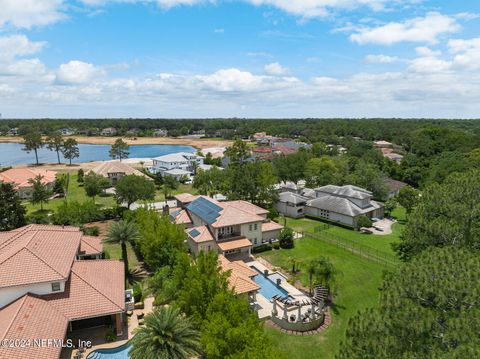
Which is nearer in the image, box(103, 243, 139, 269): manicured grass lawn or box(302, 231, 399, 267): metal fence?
box(103, 243, 139, 269): manicured grass lawn

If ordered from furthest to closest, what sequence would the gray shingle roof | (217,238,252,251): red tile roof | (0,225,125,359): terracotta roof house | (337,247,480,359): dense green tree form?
the gray shingle roof, (217,238,252,251): red tile roof, (0,225,125,359): terracotta roof house, (337,247,480,359): dense green tree

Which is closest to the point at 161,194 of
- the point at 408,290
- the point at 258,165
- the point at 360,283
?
the point at 258,165

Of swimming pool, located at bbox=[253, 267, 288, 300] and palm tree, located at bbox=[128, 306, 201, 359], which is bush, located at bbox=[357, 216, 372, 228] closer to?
swimming pool, located at bbox=[253, 267, 288, 300]

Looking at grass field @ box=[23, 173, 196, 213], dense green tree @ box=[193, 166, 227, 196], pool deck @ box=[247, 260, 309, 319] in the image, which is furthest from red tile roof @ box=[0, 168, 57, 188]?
pool deck @ box=[247, 260, 309, 319]

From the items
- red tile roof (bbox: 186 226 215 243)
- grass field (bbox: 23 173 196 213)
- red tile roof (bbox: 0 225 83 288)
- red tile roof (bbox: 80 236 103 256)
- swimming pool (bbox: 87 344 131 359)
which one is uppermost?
red tile roof (bbox: 0 225 83 288)

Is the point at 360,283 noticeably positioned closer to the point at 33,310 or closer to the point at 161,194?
the point at 33,310

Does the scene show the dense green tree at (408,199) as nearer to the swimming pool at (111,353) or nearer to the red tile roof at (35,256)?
the swimming pool at (111,353)

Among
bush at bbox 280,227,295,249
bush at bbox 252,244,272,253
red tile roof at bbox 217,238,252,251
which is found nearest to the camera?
red tile roof at bbox 217,238,252,251
